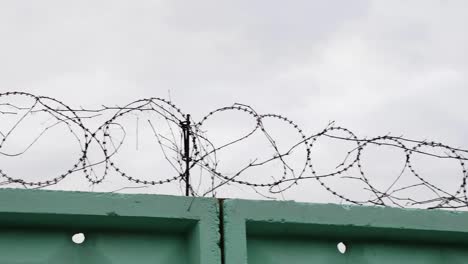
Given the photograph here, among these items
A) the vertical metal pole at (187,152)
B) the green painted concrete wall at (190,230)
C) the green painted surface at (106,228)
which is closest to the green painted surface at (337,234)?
the green painted concrete wall at (190,230)

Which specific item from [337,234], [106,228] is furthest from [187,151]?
[337,234]

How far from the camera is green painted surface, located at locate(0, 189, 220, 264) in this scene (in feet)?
11.4

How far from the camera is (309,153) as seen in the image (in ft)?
14.0

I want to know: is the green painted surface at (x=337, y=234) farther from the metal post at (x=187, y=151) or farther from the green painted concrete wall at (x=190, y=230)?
the metal post at (x=187, y=151)

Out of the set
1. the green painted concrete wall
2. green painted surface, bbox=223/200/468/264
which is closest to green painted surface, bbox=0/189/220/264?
the green painted concrete wall

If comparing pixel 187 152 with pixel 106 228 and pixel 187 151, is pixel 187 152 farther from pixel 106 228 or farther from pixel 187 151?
pixel 106 228

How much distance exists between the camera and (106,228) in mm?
3617

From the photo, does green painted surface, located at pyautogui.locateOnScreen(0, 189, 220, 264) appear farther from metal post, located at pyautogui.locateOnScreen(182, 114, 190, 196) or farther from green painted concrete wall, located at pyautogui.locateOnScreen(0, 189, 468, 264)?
metal post, located at pyautogui.locateOnScreen(182, 114, 190, 196)

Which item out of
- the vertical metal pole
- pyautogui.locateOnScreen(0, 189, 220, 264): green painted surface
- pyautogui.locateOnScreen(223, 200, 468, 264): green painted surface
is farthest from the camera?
the vertical metal pole

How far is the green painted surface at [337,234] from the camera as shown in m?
3.73

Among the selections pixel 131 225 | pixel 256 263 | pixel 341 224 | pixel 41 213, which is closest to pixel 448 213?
pixel 341 224

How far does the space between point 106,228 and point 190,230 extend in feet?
1.35

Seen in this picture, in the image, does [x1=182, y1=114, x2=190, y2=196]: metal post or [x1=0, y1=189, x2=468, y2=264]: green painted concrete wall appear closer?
[x1=0, y1=189, x2=468, y2=264]: green painted concrete wall

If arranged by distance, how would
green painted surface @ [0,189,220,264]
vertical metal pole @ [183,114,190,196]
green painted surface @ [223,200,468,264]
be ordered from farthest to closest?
vertical metal pole @ [183,114,190,196] < green painted surface @ [223,200,468,264] < green painted surface @ [0,189,220,264]
